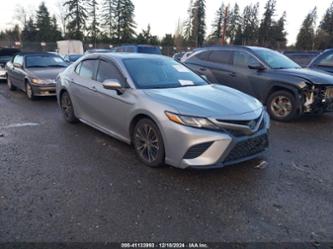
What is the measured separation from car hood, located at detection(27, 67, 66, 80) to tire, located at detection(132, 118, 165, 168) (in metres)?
5.96

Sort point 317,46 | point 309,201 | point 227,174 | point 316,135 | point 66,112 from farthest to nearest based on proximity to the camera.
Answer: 1. point 317,46
2. point 66,112
3. point 316,135
4. point 227,174
5. point 309,201

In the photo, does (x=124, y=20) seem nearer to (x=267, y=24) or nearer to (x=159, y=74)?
(x=267, y=24)

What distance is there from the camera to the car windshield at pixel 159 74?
454cm

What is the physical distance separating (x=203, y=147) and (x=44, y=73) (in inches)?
294

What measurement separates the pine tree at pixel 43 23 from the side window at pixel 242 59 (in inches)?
2372

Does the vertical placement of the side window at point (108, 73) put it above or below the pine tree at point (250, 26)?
below

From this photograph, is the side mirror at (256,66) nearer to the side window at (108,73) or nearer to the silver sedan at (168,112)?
the silver sedan at (168,112)

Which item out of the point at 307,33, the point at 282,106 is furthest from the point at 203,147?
the point at 307,33

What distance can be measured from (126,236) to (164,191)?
92 centimetres

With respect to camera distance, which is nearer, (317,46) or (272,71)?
(272,71)

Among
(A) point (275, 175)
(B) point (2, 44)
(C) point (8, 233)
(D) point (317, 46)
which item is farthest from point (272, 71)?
(D) point (317, 46)

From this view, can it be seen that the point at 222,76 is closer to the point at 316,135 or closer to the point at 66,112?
the point at 316,135

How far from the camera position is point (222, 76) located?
8.17 meters

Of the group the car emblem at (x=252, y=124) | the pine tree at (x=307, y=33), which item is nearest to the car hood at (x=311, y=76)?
the car emblem at (x=252, y=124)
